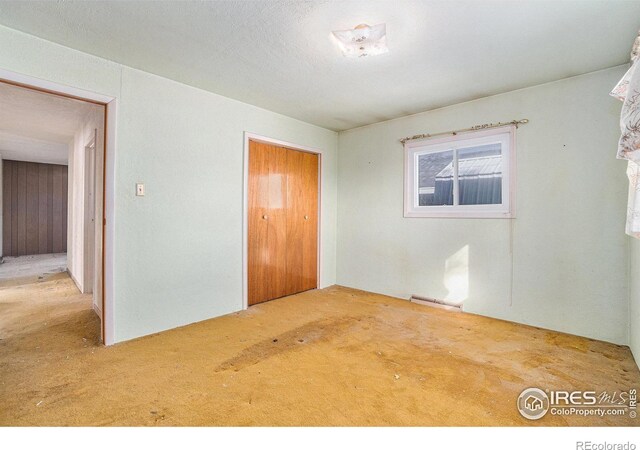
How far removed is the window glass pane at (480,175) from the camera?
128 inches

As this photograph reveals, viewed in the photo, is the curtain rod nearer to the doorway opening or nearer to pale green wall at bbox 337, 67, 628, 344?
pale green wall at bbox 337, 67, 628, 344

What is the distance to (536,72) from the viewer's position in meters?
2.66

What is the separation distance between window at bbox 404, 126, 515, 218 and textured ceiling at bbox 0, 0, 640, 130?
0.53 meters

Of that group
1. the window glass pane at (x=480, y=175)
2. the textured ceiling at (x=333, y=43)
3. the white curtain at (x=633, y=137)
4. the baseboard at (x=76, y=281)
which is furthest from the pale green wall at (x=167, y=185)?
the white curtain at (x=633, y=137)

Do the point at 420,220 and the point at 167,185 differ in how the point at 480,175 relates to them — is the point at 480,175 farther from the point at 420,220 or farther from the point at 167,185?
the point at 167,185

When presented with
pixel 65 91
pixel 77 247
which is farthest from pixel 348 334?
pixel 77 247

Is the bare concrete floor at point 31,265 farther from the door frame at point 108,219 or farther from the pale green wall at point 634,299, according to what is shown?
the pale green wall at point 634,299

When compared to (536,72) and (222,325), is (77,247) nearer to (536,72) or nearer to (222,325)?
(222,325)

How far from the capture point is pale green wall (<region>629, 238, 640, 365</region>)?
223 cm

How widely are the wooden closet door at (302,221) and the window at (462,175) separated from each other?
4.34 ft

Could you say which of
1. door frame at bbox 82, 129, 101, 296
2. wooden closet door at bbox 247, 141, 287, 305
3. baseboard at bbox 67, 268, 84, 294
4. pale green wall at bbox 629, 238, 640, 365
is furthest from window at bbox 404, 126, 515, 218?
baseboard at bbox 67, 268, 84, 294

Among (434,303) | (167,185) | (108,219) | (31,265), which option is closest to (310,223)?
(434,303)

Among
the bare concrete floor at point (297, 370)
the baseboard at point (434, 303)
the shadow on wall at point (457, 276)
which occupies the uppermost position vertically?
the shadow on wall at point (457, 276)
